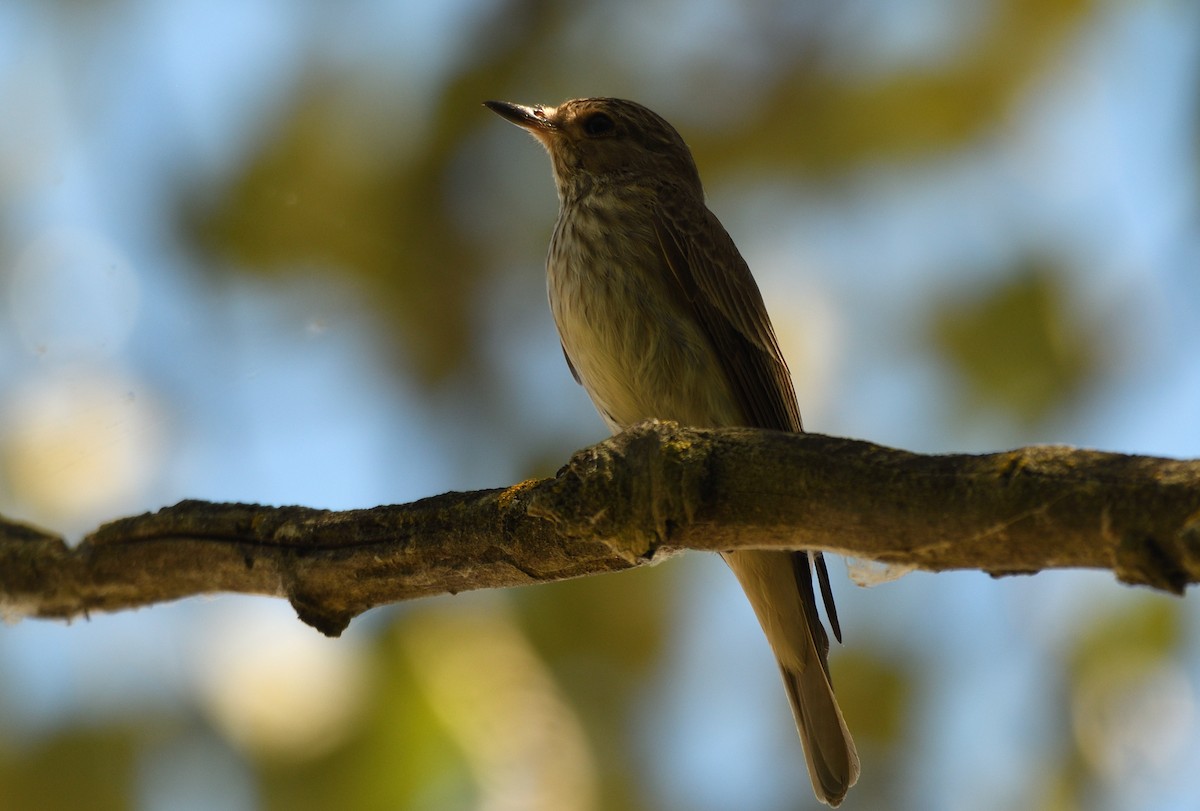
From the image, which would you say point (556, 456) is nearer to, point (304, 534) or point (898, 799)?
point (898, 799)

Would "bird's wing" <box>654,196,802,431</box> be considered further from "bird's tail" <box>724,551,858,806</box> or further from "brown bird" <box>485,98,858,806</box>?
"bird's tail" <box>724,551,858,806</box>

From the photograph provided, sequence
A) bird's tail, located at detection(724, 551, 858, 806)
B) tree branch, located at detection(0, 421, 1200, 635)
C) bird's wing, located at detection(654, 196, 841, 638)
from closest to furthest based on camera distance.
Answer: tree branch, located at detection(0, 421, 1200, 635), bird's tail, located at detection(724, 551, 858, 806), bird's wing, located at detection(654, 196, 841, 638)

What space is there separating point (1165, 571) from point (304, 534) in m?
1.72

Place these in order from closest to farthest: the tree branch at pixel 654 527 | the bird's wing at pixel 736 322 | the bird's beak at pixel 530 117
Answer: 1. the tree branch at pixel 654 527
2. the bird's wing at pixel 736 322
3. the bird's beak at pixel 530 117

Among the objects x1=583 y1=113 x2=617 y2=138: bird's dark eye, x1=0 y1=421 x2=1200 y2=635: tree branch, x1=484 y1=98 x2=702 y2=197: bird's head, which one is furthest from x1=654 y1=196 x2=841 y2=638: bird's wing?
x1=0 y1=421 x2=1200 y2=635: tree branch

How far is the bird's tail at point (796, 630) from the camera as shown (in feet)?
11.2

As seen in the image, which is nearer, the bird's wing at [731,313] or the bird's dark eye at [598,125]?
the bird's wing at [731,313]

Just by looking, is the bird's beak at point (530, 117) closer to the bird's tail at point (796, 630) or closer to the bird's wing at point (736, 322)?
the bird's wing at point (736, 322)

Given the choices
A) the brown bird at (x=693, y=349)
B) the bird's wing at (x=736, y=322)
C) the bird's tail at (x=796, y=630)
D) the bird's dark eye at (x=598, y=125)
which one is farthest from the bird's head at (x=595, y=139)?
the bird's tail at (x=796, y=630)

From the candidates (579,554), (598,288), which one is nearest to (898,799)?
(598,288)

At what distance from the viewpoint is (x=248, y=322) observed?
406cm

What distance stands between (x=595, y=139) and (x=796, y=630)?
188cm

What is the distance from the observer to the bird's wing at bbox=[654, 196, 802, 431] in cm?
358

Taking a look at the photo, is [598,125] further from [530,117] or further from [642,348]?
[642,348]
